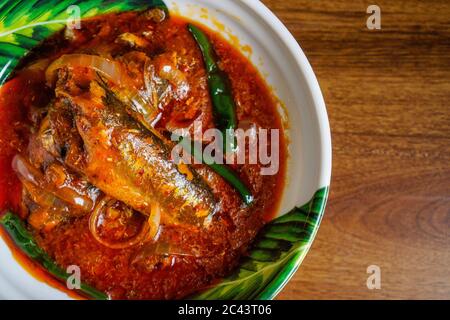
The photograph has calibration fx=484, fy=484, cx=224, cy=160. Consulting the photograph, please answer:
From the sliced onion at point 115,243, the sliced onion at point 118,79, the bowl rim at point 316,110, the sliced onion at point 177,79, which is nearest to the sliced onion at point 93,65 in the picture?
the sliced onion at point 118,79

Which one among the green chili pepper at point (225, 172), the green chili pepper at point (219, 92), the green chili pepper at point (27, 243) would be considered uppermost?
the green chili pepper at point (219, 92)

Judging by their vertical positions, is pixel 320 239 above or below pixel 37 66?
below

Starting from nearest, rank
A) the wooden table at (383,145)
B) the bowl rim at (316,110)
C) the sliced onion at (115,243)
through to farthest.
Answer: the bowl rim at (316,110) < the sliced onion at (115,243) < the wooden table at (383,145)

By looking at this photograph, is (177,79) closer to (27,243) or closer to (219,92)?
(219,92)

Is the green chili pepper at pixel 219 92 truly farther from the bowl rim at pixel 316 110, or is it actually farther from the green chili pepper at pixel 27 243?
the green chili pepper at pixel 27 243

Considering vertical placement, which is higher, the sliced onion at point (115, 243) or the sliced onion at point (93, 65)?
the sliced onion at point (93, 65)

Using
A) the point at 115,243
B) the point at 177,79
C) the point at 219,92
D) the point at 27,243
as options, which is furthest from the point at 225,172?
the point at 27,243
